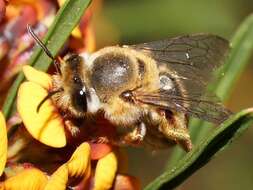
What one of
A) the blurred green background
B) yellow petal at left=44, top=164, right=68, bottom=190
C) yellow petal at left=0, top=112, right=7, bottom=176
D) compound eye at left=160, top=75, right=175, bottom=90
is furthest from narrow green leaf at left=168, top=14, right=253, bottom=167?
the blurred green background

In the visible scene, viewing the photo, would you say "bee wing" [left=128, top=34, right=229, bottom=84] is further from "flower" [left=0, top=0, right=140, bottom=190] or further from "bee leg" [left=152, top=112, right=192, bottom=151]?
"flower" [left=0, top=0, right=140, bottom=190]

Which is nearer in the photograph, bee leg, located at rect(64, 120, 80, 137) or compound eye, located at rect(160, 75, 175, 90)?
bee leg, located at rect(64, 120, 80, 137)

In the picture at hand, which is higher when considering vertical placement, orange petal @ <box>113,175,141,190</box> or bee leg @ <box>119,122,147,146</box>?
bee leg @ <box>119,122,147,146</box>

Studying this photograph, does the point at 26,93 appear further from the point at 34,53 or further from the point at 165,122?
the point at 165,122

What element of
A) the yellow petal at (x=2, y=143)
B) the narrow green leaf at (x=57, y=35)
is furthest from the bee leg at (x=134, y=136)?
the yellow petal at (x=2, y=143)

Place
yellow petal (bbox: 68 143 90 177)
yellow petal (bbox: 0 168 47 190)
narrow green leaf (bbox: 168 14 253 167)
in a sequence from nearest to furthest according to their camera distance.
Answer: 1. yellow petal (bbox: 0 168 47 190)
2. yellow petal (bbox: 68 143 90 177)
3. narrow green leaf (bbox: 168 14 253 167)

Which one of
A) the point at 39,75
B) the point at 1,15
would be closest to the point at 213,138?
the point at 39,75
